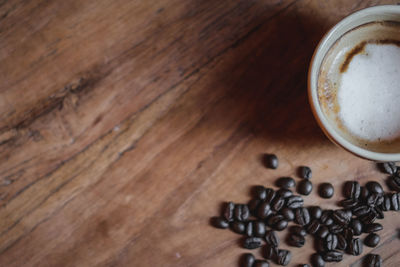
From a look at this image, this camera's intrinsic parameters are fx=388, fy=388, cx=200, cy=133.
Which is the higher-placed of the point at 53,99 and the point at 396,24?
the point at 53,99

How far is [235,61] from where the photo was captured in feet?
3.12

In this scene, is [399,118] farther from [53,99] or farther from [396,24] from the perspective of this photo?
[53,99]

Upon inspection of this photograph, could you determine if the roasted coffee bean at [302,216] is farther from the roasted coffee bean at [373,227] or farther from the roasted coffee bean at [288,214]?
the roasted coffee bean at [373,227]

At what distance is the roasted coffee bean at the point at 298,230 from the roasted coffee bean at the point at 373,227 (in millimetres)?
146

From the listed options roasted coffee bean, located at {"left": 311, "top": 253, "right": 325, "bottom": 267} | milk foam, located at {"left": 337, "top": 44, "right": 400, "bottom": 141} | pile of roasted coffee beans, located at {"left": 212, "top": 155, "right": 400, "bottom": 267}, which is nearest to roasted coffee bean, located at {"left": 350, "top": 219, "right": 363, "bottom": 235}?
pile of roasted coffee beans, located at {"left": 212, "top": 155, "right": 400, "bottom": 267}

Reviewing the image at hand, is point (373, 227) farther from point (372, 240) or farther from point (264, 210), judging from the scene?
point (264, 210)

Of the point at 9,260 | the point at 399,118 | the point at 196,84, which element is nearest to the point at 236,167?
the point at 196,84

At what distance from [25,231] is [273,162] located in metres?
0.63

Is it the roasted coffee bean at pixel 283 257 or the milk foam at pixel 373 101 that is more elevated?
the milk foam at pixel 373 101

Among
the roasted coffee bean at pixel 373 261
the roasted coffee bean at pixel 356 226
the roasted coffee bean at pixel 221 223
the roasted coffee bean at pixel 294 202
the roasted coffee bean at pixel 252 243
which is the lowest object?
the roasted coffee bean at pixel 373 261

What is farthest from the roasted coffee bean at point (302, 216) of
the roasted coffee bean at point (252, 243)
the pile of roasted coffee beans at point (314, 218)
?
the roasted coffee bean at point (252, 243)

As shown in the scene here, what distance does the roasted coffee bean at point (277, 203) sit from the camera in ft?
3.05

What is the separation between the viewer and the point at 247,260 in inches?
36.4

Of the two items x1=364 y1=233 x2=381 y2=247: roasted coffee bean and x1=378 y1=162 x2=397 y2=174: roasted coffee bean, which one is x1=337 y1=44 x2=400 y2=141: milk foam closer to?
x1=378 y1=162 x2=397 y2=174: roasted coffee bean
